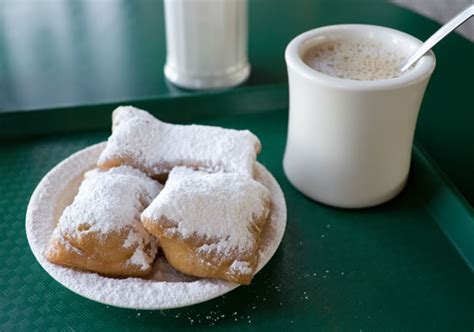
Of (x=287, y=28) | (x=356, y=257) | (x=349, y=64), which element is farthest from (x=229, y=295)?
(x=287, y=28)

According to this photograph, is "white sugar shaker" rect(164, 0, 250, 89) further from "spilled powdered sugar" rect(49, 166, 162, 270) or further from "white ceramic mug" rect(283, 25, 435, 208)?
"spilled powdered sugar" rect(49, 166, 162, 270)

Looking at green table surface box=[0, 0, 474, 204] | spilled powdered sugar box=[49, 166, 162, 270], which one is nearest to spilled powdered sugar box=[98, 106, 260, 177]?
spilled powdered sugar box=[49, 166, 162, 270]

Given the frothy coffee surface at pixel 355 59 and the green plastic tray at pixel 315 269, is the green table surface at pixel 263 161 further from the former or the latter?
the frothy coffee surface at pixel 355 59

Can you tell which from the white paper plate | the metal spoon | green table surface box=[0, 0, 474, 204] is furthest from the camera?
green table surface box=[0, 0, 474, 204]

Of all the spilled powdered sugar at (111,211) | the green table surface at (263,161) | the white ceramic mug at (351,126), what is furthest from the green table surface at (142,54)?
the spilled powdered sugar at (111,211)

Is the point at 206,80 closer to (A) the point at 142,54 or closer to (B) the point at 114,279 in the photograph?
(A) the point at 142,54
